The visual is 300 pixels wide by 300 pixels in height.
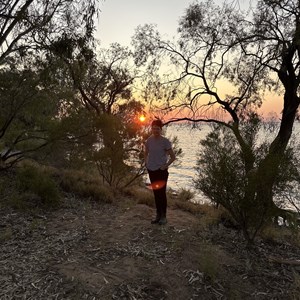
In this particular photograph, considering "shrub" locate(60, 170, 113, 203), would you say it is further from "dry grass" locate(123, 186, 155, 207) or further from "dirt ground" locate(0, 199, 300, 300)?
"dirt ground" locate(0, 199, 300, 300)

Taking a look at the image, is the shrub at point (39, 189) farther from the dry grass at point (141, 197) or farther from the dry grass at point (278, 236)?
the dry grass at point (278, 236)

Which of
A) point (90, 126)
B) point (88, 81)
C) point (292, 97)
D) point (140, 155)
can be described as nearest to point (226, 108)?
point (292, 97)

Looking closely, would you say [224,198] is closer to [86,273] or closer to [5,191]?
[86,273]

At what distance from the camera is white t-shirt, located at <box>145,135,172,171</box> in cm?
669

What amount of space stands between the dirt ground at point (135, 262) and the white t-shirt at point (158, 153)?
115cm

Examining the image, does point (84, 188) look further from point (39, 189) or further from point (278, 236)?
point (278, 236)

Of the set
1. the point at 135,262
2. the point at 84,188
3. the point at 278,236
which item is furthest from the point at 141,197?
the point at 135,262

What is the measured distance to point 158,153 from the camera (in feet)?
22.0

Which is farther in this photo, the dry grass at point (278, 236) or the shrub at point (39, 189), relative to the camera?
the shrub at point (39, 189)

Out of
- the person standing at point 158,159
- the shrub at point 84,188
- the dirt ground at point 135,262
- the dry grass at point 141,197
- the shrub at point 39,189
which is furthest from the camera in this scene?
the dry grass at point 141,197

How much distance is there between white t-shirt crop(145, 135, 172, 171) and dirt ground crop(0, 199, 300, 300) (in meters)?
1.15

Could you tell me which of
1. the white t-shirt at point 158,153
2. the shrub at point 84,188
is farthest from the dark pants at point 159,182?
the shrub at point 84,188

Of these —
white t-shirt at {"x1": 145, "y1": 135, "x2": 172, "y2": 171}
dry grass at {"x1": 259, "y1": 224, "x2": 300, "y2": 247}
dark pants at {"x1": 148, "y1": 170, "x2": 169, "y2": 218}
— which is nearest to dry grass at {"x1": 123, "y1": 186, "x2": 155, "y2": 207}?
dark pants at {"x1": 148, "y1": 170, "x2": 169, "y2": 218}

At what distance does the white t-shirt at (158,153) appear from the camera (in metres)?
6.69
